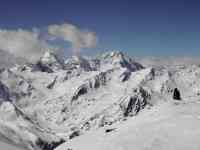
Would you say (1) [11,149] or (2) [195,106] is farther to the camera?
(2) [195,106]

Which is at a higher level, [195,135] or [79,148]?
[195,135]

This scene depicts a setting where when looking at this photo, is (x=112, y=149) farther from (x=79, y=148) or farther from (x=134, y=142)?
(x=79, y=148)

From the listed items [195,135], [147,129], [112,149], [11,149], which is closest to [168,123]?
[147,129]

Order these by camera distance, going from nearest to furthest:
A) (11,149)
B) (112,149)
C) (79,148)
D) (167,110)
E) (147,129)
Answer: (11,149) → (112,149) → (147,129) → (79,148) → (167,110)

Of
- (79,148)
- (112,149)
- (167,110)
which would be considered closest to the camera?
(112,149)

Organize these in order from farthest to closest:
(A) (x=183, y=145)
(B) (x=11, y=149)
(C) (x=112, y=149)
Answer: (C) (x=112, y=149)
(A) (x=183, y=145)
(B) (x=11, y=149)

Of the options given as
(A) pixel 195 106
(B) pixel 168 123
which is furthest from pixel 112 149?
(A) pixel 195 106

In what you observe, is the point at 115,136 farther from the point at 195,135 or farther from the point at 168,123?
the point at 195,135

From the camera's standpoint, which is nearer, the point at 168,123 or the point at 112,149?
the point at 112,149

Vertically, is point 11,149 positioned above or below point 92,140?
above
